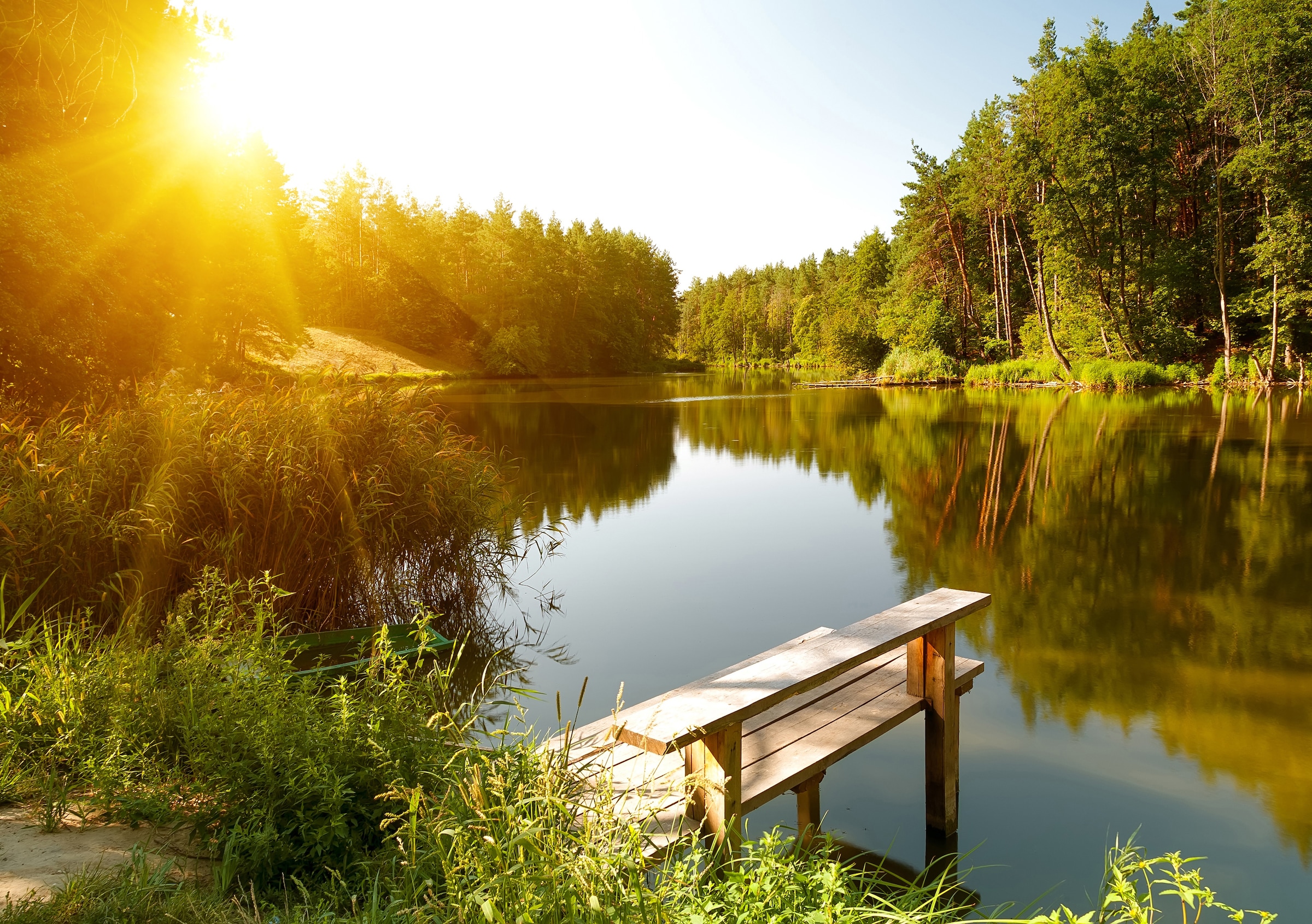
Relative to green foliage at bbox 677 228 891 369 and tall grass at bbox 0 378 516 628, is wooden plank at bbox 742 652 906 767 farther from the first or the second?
green foliage at bbox 677 228 891 369

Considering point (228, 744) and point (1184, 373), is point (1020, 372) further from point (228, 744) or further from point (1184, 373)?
point (228, 744)

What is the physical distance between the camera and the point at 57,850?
8.43 ft

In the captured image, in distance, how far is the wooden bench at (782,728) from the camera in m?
2.66

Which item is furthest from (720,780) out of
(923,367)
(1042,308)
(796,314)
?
(796,314)

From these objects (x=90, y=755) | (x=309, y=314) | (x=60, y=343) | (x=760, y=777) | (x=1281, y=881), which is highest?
(x=309, y=314)

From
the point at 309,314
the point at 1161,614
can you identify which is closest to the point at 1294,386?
the point at 1161,614

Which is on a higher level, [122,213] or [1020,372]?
[122,213]

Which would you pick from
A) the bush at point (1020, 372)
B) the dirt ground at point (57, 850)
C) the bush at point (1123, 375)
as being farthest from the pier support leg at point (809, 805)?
the bush at point (1020, 372)

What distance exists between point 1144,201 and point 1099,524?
3004cm

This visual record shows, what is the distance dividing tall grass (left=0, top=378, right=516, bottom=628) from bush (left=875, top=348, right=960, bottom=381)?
3676 cm

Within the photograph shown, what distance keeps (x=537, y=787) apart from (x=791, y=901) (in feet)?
2.59

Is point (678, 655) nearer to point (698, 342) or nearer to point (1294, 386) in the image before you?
point (1294, 386)

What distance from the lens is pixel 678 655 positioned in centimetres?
671

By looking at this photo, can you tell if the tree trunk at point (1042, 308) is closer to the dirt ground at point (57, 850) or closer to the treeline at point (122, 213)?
the treeline at point (122, 213)
